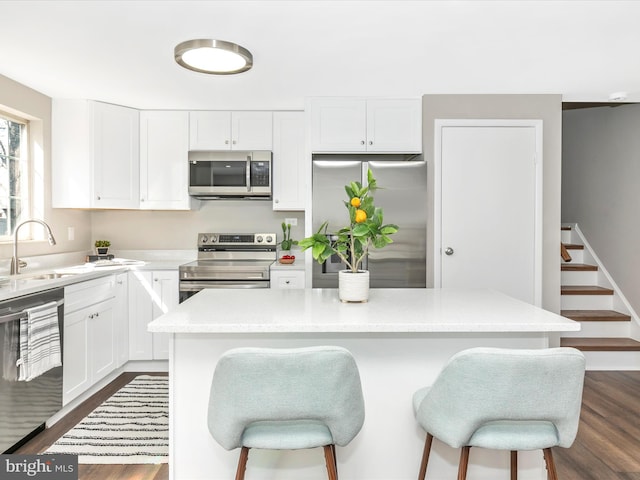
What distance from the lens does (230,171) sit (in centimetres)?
373

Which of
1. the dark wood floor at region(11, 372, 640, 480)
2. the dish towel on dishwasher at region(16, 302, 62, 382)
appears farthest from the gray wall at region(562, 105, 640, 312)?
the dish towel on dishwasher at region(16, 302, 62, 382)

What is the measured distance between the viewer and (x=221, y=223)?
418 centimetres

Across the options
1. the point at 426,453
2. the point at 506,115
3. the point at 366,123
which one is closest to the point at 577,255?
the point at 506,115

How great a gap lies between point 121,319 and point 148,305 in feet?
0.76

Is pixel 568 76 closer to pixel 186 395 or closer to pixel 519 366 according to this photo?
pixel 519 366

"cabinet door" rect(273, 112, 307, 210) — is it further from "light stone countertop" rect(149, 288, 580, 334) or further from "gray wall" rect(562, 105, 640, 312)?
"gray wall" rect(562, 105, 640, 312)

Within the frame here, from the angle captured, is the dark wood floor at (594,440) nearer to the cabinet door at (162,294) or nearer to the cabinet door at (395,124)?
the cabinet door at (162,294)

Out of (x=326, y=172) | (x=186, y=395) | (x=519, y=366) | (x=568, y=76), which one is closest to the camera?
(x=519, y=366)

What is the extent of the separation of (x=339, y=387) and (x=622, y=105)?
178 inches

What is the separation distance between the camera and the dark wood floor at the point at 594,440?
6.81 ft

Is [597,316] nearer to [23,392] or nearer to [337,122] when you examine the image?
[337,122]

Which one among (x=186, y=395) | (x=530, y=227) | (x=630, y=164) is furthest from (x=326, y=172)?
(x=630, y=164)

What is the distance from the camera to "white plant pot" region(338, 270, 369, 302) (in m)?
1.87

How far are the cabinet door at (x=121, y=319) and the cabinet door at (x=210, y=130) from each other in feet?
4.41
